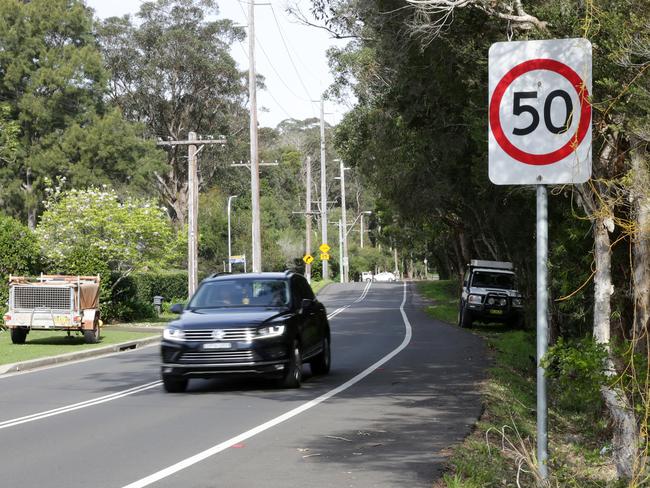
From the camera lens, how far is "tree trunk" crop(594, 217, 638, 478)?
25.6 feet

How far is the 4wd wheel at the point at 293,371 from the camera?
15859mm

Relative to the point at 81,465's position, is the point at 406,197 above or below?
above

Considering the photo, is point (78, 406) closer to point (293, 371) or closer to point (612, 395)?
point (293, 371)

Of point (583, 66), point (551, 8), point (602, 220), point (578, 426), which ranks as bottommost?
point (578, 426)

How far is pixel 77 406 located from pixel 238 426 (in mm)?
3483

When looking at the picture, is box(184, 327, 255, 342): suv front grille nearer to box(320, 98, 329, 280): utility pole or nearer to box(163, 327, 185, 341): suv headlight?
box(163, 327, 185, 341): suv headlight

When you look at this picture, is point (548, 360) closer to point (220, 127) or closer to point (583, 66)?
point (583, 66)

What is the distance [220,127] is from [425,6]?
176ft

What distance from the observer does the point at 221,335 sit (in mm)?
15398

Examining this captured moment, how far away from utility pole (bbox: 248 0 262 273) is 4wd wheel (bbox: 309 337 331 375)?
2116cm

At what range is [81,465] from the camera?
971 centimetres

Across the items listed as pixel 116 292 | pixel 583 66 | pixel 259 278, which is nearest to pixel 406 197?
pixel 116 292

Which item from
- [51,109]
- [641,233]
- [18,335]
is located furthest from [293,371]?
[51,109]

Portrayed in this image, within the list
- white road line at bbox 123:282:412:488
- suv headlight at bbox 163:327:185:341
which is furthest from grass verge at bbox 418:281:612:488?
suv headlight at bbox 163:327:185:341
